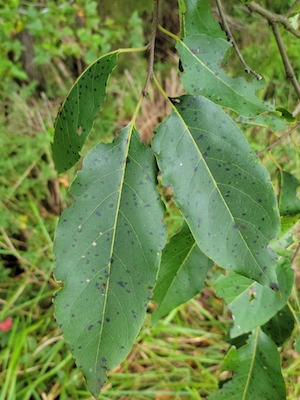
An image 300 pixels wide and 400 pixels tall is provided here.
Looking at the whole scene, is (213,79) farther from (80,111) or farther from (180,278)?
(180,278)

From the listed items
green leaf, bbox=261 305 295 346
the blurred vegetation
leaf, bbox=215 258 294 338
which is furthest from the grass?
leaf, bbox=215 258 294 338

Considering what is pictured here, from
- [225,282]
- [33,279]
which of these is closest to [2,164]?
[33,279]

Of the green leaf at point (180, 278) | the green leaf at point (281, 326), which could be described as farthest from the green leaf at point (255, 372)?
the green leaf at point (180, 278)

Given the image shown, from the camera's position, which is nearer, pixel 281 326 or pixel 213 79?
pixel 213 79

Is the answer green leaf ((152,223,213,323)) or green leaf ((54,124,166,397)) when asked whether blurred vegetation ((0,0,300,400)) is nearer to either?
green leaf ((152,223,213,323))

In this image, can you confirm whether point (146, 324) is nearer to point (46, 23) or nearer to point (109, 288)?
point (109, 288)

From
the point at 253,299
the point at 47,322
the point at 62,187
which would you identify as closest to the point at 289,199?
the point at 253,299
